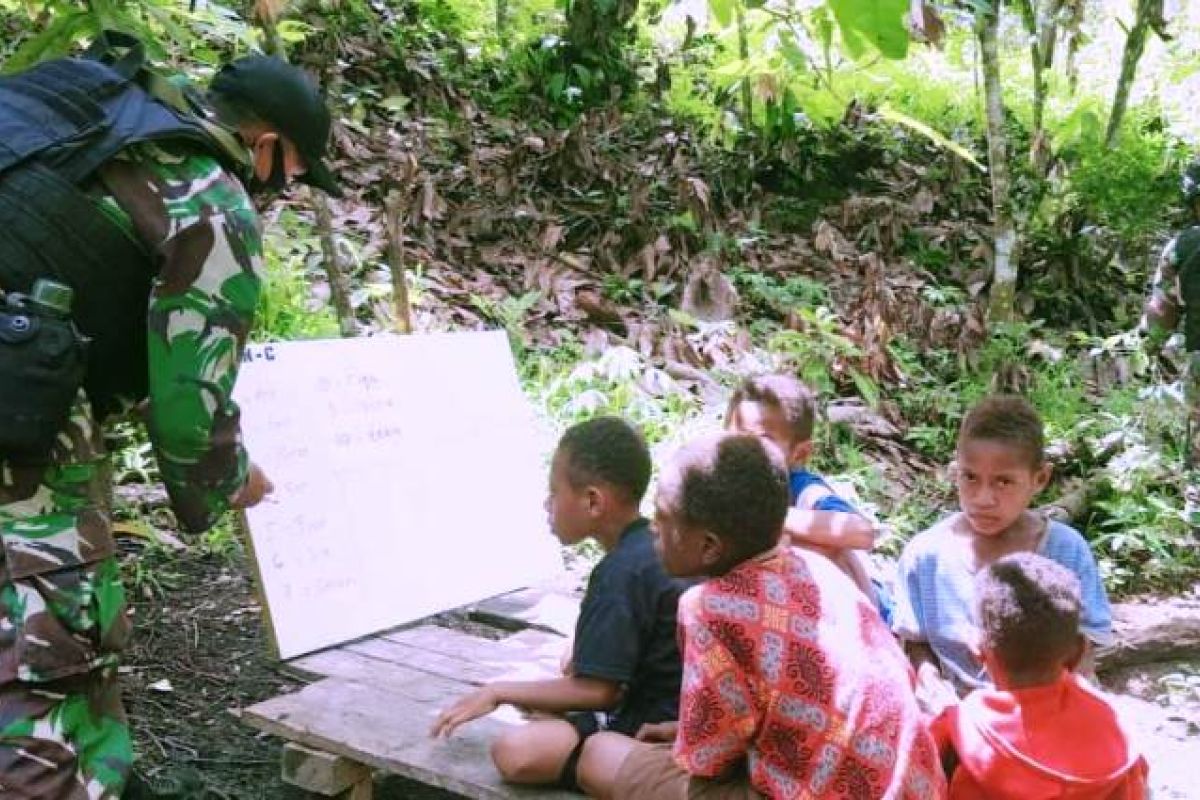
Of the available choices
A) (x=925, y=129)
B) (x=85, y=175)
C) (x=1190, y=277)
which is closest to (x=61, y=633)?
(x=85, y=175)

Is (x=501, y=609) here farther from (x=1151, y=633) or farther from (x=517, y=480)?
(x=1151, y=633)

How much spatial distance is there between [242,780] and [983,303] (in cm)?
617

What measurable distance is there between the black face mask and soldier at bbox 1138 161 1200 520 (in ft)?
14.4

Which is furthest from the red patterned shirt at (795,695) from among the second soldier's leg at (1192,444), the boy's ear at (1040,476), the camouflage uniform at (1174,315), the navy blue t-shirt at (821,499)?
the camouflage uniform at (1174,315)

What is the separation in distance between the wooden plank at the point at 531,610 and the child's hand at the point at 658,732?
46.2 inches

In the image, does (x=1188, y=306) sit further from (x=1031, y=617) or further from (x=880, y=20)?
(x=880, y=20)

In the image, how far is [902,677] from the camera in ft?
6.98

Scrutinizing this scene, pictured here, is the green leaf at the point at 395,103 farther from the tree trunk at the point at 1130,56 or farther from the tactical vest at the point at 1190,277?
the tactical vest at the point at 1190,277

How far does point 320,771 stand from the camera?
279cm

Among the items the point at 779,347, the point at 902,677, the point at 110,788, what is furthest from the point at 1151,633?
the point at 110,788

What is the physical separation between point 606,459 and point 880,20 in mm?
1243

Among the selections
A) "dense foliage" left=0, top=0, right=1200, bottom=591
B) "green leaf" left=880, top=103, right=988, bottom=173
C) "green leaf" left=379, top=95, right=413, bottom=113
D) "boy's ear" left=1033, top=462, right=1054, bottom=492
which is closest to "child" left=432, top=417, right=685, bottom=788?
"boy's ear" left=1033, top=462, right=1054, bottom=492

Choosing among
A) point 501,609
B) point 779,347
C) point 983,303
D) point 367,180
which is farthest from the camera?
point 983,303

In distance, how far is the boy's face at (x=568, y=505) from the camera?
2.66 m
